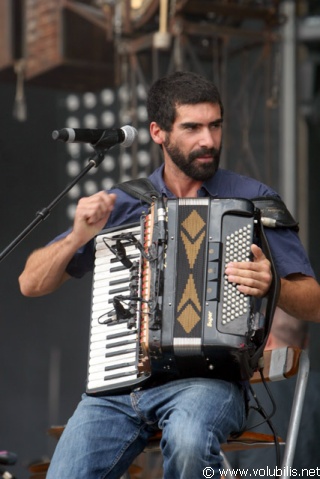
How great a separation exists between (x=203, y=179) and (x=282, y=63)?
7.76 ft

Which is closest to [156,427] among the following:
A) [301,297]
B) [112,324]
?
[112,324]

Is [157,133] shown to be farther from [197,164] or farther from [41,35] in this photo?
[41,35]

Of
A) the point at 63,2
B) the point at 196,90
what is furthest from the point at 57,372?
the point at 196,90

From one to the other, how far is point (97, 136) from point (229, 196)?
50 cm

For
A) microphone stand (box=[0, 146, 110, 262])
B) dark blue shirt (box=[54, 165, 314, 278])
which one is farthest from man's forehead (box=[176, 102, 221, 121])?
microphone stand (box=[0, 146, 110, 262])

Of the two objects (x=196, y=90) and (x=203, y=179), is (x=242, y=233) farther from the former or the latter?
(x=196, y=90)

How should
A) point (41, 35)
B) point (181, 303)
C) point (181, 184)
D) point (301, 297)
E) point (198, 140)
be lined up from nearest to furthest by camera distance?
1. point (181, 303)
2. point (301, 297)
3. point (198, 140)
4. point (181, 184)
5. point (41, 35)

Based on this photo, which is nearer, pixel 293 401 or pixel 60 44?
pixel 293 401

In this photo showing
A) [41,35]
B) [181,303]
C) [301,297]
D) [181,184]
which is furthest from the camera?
[41,35]

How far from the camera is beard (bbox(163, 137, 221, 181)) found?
366 centimetres

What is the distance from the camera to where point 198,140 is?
3.65m

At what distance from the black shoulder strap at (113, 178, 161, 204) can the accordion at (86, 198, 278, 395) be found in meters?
0.14

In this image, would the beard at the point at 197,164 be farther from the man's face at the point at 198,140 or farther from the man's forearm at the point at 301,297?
the man's forearm at the point at 301,297

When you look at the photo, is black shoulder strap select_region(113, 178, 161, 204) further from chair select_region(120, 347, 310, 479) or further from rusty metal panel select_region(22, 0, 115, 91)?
rusty metal panel select_region(22, 0, 115, 91)
